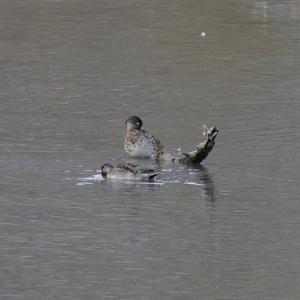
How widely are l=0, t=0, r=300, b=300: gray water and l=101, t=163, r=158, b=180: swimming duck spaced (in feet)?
0.30

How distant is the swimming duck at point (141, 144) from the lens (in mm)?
13250

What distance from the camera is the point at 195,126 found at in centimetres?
1452

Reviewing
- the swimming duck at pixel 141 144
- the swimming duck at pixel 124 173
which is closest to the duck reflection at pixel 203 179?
the swimming duck at pixel 124 173

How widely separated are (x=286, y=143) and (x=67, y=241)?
158 inches

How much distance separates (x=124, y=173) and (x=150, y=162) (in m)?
1.15

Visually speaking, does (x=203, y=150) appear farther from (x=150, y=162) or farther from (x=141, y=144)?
(x=141, y=144)

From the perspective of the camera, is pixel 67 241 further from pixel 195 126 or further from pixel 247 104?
pixel 247 104

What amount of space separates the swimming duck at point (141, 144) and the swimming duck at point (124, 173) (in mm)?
989

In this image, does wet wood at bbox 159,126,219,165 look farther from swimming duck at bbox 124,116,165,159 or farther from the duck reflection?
swimming duck at bbox 124,116,165,159

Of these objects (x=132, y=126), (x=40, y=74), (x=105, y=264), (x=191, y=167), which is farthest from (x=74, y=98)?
(x=105, y=264)

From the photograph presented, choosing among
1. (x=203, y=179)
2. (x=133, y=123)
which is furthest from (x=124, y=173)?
(x=133, y=123)

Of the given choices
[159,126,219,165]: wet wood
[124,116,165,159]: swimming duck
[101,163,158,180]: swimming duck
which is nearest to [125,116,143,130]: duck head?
[124,116,165,159]: swimming duck

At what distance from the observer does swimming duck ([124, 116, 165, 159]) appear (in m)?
13.2

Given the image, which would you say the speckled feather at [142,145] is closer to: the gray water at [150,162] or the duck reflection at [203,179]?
the gray water at [150,162]
